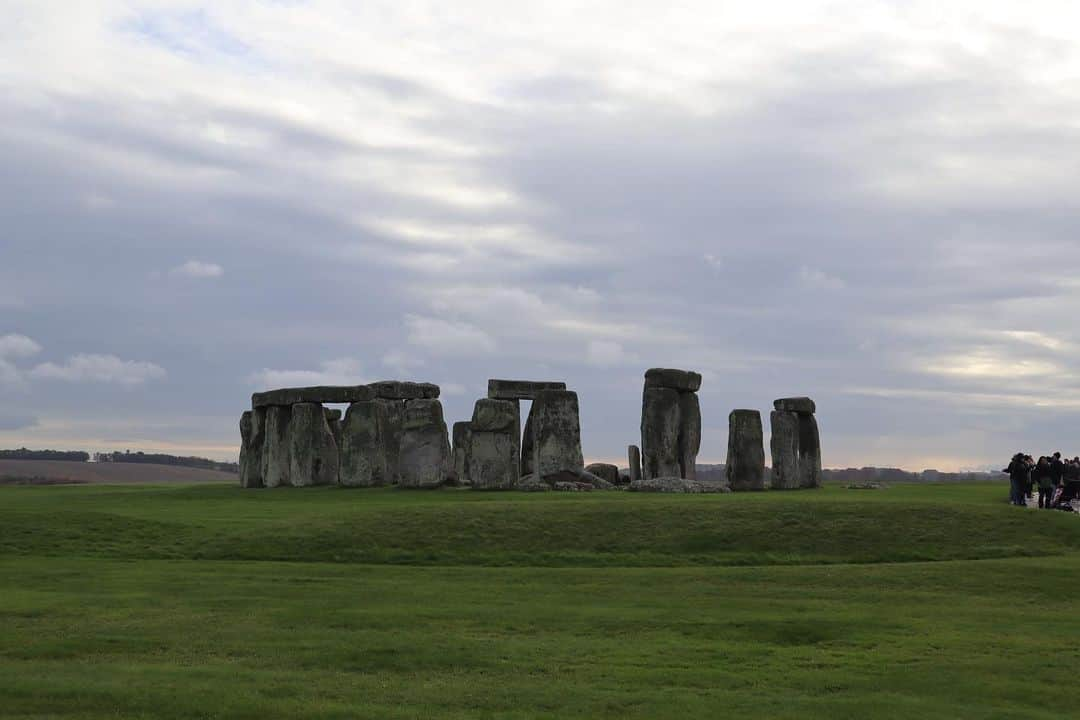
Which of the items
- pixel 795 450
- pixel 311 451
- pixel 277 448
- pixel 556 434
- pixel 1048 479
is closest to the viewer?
pixel 1048 479

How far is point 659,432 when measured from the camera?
3903 centimetres

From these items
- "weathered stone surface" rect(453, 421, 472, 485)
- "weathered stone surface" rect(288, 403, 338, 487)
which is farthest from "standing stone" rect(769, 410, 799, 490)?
"weathered stone surface" rect(288, 403, 338, 487)

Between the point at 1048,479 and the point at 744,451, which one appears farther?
the point at 744,451

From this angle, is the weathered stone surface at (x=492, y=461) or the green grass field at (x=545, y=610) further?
the weathered stone surface at (x=492, y=461)

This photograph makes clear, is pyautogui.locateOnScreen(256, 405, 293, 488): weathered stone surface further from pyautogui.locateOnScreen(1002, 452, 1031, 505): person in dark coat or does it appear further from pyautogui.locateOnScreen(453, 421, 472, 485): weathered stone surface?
pyautogui.locateOnScreen(1002, 452, 1031, 505): person in dark coat

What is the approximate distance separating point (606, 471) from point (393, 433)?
8613 millimetres

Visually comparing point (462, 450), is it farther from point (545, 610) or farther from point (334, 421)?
point (545, 610)

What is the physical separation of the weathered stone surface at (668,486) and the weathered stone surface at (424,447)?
6116mm

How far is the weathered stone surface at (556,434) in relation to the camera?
38.8 meters

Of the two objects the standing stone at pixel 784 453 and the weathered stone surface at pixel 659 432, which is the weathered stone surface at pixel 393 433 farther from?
the standing stone at pixel 784 453

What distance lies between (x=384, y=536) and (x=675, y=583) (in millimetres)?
6895

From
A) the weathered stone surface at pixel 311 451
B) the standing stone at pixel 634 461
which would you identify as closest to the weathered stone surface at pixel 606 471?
the standing stone at pixel 634 461

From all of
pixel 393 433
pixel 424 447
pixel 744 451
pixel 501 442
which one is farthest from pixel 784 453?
pixel 393 433

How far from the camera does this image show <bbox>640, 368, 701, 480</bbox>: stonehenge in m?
39.0
